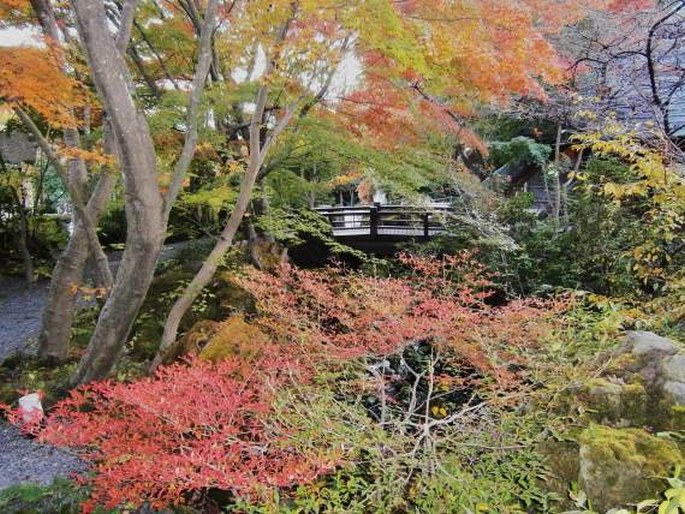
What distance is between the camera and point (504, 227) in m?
8.54

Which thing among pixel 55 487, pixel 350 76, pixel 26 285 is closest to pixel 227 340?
pixel 55 487

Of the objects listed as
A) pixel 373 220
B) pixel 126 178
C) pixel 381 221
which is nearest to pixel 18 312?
pixel 126 178

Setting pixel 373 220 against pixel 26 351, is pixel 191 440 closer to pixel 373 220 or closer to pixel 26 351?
pixel 26 351

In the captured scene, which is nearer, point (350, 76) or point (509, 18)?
point (509, 18)

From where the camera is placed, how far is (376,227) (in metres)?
11.5

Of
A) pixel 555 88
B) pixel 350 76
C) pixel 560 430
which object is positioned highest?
pixel 555 88

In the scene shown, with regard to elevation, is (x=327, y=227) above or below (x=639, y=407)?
above

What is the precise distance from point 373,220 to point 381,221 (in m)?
0.22

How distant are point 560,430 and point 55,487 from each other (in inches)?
154

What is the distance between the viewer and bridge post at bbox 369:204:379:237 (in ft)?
37.3

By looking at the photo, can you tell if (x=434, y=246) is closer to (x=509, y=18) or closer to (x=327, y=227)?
(x=327, y=227)

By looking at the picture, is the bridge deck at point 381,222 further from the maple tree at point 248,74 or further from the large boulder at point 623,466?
the large boulder at point 623,466

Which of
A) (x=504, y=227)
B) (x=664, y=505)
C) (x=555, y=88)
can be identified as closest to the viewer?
(x=664, y=505)

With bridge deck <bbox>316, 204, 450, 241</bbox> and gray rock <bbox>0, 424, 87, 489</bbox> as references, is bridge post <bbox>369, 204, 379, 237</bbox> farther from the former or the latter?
gray rock <bbox>0, 424, 87, 489</bbox>
